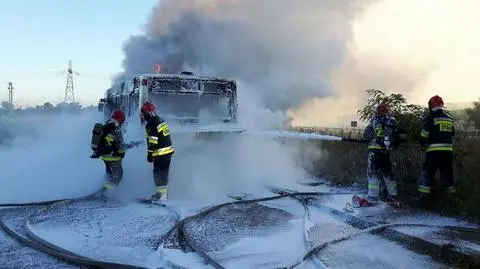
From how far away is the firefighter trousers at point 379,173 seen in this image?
24.6ft

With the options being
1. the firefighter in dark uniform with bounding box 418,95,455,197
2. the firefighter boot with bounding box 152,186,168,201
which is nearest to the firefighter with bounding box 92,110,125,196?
the firefighter boot with bounding box 152,186,168,201

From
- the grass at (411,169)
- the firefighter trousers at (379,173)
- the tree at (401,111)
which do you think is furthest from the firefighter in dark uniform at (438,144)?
the tree at (401,111)

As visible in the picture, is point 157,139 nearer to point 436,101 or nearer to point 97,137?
point 97,137

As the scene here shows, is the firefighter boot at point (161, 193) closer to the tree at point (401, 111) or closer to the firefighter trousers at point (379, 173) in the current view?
the firefighter trousers at point (379, 173)

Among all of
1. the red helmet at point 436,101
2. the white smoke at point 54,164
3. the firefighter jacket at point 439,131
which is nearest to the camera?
the firefighter jacket at point 439,131

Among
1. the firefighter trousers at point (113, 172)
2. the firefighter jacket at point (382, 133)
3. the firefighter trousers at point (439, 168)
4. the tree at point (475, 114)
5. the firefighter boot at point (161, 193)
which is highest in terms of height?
the tree at point (475, 114)

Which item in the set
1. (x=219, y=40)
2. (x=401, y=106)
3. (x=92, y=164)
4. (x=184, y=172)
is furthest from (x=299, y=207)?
(x=219, y=40)

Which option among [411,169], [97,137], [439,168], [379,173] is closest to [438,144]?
[439,168]

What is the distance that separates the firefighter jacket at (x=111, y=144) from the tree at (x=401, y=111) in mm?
5629

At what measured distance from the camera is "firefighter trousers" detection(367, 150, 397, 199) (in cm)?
751

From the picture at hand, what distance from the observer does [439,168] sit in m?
6.81

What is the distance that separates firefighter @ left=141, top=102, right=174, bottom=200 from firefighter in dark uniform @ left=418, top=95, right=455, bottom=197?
425 centimetres

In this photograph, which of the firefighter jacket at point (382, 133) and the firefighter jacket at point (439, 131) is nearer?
the firefighter jacket at point (439, 131)

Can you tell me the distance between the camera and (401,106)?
1010 cm
